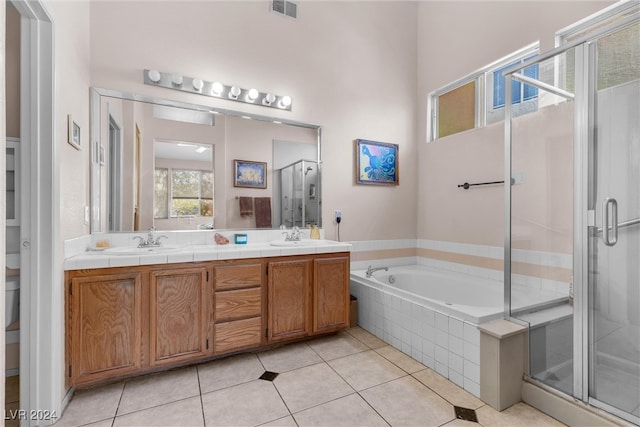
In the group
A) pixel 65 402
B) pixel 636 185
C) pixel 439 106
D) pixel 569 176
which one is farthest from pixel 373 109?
pixel 65 402

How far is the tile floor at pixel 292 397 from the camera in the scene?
62.0 inches

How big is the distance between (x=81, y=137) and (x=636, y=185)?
3.05m

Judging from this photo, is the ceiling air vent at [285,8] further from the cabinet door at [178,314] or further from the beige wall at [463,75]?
the cabinet door at [178,314]

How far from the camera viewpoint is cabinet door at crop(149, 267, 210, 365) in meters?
1.86

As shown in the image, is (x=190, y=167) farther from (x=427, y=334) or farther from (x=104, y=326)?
(x=427, y=334)

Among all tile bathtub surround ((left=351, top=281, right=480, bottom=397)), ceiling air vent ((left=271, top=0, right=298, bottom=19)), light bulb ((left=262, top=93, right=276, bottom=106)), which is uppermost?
ceiling air vent ((left=271, top=0, right=298, bottom=19))

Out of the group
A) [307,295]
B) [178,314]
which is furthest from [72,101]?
[307,295]

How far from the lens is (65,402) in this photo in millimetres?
1661

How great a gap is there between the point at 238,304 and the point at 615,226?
7.02ft

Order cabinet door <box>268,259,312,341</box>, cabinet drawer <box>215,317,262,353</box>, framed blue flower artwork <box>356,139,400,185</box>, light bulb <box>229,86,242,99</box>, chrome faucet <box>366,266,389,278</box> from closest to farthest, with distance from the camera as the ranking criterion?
cabinet drawer <box>215,317,262,353</box> → cabinet door <box>268,259,312,341</box> → light bulb <box>229,86,242,99</box> → chrome faucet <box>366,266,389,278</box> → framed blue flower artwork <box>356,139,400,185</box>

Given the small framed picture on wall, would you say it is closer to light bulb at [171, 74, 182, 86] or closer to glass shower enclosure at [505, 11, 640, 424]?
light bulb at [171, 74, 182, 86]

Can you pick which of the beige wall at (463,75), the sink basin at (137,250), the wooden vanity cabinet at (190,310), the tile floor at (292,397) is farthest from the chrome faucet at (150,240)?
the beige wall at (463,75)

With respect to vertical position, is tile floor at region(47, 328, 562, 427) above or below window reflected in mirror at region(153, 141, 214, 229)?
below

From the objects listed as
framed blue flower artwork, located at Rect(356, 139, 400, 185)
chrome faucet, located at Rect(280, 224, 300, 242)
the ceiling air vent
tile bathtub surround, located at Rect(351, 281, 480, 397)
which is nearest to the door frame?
chrome faucet, located at Rect(280, 224, 300, 242)
